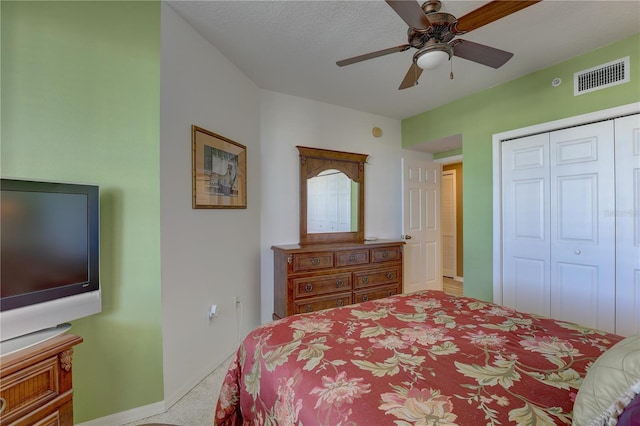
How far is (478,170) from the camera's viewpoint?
10.5 ft

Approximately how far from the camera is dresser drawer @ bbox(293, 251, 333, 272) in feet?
9.09

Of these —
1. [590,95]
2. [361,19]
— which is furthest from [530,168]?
[361,19]

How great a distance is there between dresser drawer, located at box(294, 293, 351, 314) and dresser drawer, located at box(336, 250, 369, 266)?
340mm

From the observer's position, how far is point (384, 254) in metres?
3.32

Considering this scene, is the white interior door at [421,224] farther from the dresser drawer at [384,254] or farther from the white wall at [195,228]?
the white wall at [195,228]

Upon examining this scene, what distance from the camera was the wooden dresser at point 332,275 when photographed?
2758mm

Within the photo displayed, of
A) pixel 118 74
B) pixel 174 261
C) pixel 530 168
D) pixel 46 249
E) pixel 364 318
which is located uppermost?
pixel 118 74

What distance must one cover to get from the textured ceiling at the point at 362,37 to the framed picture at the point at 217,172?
2.55 feet

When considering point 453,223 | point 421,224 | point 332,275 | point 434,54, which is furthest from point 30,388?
point 453,223

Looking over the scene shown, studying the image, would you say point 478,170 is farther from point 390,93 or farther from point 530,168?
point 390,93

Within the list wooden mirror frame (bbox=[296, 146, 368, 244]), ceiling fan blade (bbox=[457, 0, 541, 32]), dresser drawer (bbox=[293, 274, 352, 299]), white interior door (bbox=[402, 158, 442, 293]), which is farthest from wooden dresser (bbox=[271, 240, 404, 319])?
ceiling fan blade (bbox=[457, 0, 541, 32])

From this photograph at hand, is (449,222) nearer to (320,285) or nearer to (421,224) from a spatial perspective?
(421,224)

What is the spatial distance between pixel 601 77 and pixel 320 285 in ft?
9.93

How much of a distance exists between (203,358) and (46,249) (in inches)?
53.2
